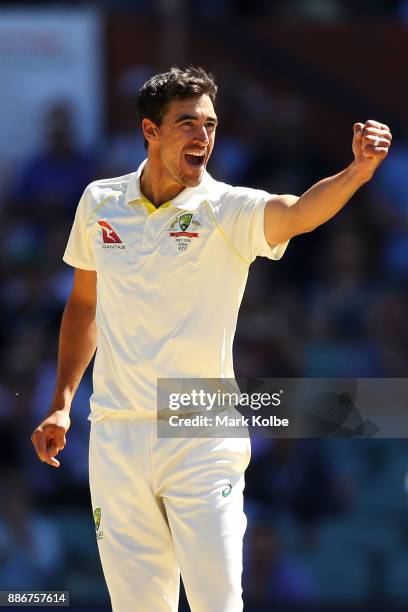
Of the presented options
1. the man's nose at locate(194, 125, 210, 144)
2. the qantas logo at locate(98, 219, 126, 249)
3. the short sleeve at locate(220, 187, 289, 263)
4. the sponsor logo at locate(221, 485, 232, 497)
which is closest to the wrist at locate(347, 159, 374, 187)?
the short sleeve at locate(220, 187, 289, 263)

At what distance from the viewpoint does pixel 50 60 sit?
967 cm

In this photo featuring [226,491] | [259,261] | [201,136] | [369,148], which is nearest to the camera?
[369,148]

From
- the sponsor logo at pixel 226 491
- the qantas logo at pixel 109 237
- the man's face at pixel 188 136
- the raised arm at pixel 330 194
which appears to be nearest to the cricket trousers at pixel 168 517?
the sponsor logo at pixel 226 491

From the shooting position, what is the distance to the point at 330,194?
3.87 m

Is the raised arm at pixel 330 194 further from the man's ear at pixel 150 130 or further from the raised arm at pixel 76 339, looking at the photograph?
the raised arm at pixel 76 339

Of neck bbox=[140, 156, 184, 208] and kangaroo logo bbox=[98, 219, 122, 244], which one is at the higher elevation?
neck bbox=[140, 156, 184, 208]

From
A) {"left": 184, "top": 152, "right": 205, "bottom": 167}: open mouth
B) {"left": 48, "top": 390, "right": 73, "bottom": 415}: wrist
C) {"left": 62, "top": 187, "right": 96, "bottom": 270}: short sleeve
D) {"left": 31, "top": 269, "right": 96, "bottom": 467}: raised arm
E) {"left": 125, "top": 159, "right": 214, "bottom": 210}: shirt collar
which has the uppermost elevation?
{"left": 184, "top": 152, "right": 205, "bottom": 167}: open mouth

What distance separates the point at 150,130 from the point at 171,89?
16cm

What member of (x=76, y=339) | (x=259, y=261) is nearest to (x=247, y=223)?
(x=76, y=339)

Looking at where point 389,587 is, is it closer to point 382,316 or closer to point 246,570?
point 246,570

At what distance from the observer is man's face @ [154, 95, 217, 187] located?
4.18 metres

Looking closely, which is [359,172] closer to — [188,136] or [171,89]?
[188,136]

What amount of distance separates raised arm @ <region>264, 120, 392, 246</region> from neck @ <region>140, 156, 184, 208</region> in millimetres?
384

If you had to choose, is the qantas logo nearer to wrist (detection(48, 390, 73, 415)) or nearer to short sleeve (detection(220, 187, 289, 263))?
short sleeve (detection(220, 187, 289, 263))
